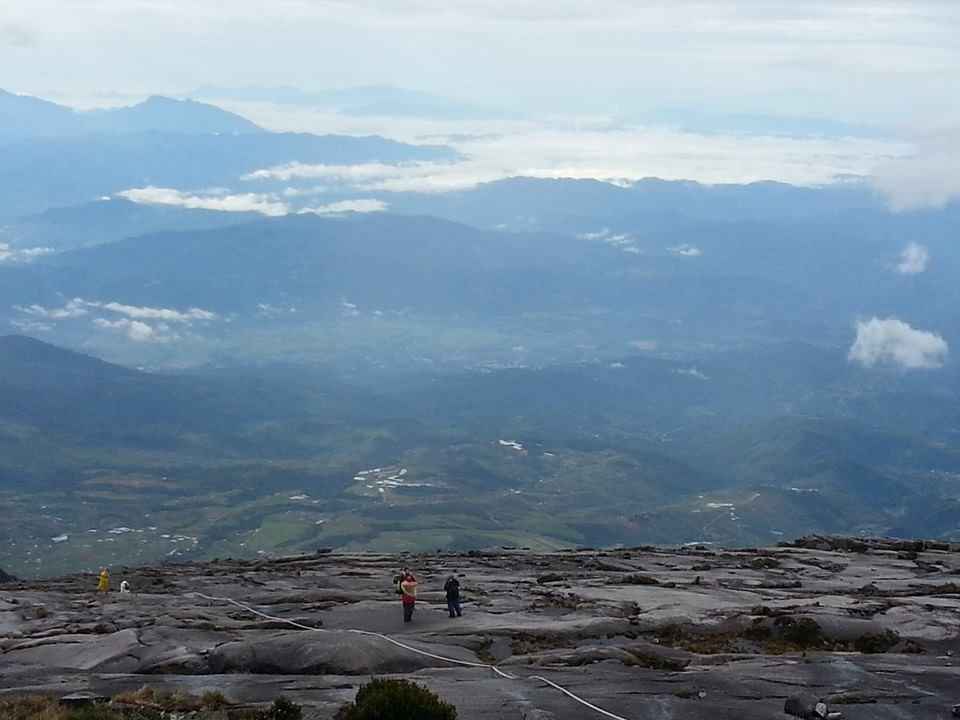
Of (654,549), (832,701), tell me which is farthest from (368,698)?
(654,549)

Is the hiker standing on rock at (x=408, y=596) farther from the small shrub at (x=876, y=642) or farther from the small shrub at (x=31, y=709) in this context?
the small shrub at (x=876, y=642)

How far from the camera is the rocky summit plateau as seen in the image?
32469 millimetres

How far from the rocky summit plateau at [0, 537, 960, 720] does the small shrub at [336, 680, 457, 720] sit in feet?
9.17

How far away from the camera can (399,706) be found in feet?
88.5

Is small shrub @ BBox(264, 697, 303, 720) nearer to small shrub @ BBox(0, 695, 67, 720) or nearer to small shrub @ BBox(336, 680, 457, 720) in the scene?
small shrub @ BBox(336, 680, 457, 720)

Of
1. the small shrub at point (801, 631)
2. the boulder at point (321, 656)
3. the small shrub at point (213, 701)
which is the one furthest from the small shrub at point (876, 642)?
the small shrub at point (213, 701)

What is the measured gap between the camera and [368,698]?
1079 inches

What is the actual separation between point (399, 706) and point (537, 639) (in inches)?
566

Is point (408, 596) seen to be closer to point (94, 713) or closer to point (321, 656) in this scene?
point (321, 656)

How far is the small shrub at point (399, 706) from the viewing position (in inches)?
1059

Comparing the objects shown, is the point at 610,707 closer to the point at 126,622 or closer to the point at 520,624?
the point at 520,624

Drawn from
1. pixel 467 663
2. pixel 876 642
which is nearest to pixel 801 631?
pixel 876 642

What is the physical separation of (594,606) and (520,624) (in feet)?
19.4

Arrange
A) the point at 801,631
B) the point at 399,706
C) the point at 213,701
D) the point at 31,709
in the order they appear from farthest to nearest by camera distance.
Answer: the point at 801,631 < the point at 213,701 < the point at 31,709 < the point at 399,706
